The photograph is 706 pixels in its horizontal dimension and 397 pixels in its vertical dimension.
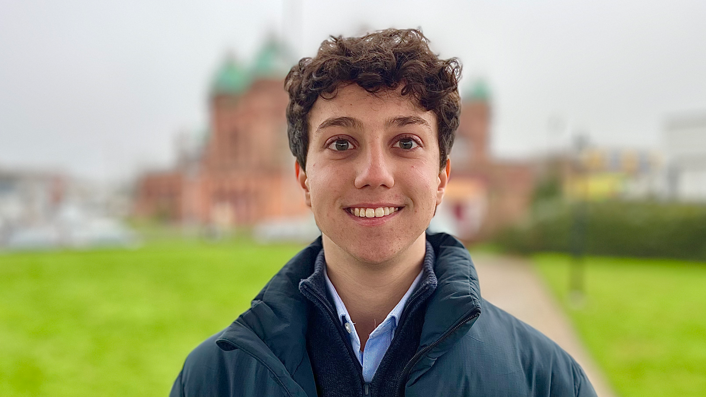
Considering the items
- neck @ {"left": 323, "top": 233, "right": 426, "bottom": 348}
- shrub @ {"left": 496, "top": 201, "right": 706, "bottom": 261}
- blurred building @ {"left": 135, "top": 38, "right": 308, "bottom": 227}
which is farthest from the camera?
blurred building @ {"left": 135, "top": 38, "right": 308, "bottom": 227}

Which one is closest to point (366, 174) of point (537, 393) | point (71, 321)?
point (537, 393)

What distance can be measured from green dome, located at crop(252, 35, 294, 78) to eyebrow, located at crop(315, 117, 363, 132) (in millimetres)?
28283

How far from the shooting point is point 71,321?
37.6ft

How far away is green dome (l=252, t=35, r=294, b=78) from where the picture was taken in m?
29.0

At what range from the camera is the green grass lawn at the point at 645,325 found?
8.52 meters

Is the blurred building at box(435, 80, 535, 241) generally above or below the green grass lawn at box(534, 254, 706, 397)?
above

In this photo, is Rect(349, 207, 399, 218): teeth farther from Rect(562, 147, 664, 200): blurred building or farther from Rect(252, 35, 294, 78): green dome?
Rect(252, 35, 294, 78): green dome

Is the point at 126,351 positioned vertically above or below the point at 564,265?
above

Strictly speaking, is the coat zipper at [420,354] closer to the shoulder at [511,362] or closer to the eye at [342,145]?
the shoulder at [511,362]

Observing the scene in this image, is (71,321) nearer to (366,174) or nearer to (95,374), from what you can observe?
(95,374)

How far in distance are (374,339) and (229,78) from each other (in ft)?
104

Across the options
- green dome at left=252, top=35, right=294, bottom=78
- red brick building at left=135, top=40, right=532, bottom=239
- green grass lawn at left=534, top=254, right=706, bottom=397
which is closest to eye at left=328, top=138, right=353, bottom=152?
green grass lawn at left=534, top=254, right=706, bottom=397

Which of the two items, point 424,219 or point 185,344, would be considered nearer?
point 424,219

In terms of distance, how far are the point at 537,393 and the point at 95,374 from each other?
8.90 m
